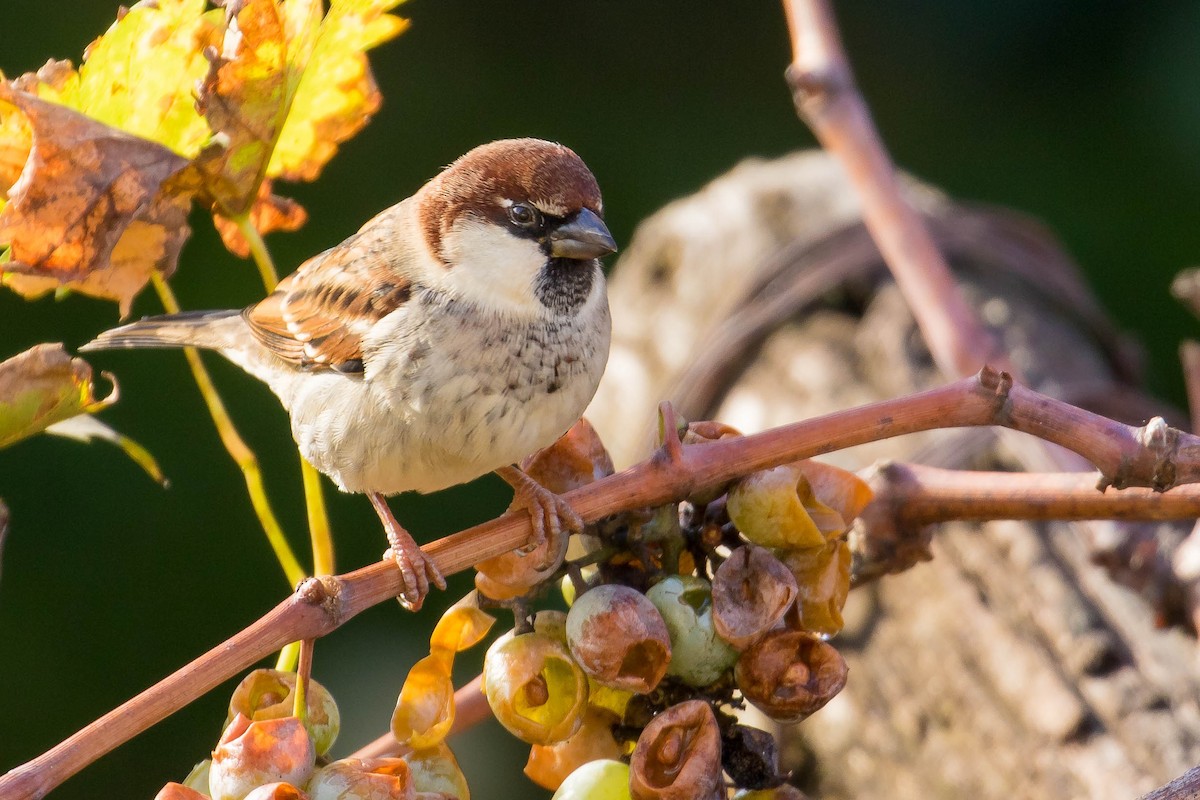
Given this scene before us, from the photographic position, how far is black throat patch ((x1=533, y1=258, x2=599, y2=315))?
42.9 inches

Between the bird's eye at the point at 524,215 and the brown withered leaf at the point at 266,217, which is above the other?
the brown withered leaf at the point at 266,217

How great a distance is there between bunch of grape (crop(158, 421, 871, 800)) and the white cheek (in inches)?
12.8

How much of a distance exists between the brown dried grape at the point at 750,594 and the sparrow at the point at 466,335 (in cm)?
22

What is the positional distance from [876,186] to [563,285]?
34 cm

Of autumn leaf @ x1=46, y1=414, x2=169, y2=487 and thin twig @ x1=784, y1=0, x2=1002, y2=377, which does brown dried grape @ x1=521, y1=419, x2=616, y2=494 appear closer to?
autumn leaf @ x1=46, y1=414, x2=169, y2=487

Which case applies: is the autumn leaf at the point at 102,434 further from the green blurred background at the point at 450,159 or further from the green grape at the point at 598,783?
the green blurred background at the point at 450,159

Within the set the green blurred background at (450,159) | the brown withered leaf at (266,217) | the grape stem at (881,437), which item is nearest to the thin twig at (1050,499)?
the grape stem at (881,437)

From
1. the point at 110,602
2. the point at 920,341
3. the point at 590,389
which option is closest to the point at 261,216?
the point at 590,389

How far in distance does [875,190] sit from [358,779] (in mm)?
804

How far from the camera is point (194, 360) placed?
84 cm

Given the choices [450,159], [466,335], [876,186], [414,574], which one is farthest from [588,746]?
[450,159]

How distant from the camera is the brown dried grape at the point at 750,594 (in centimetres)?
71

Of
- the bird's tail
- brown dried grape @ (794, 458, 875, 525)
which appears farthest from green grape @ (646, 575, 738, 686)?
the bird's tail

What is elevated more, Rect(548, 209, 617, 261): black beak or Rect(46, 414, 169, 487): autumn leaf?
Rect(46, 414, 169, 487): autumn leaf
